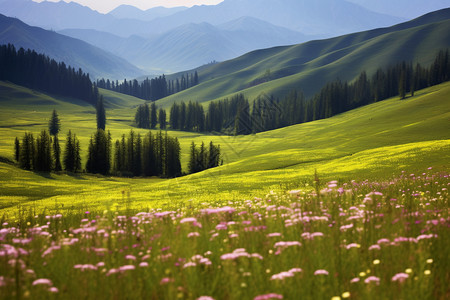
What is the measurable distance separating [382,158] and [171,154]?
7721 centimetres

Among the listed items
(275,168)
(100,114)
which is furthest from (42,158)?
(100,114)

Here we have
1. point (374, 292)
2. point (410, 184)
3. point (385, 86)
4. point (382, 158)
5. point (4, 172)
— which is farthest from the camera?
point (385, 86)

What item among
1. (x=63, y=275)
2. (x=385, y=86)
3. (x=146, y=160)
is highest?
(x=385, y=86)

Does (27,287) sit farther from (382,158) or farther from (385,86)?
(385,86)

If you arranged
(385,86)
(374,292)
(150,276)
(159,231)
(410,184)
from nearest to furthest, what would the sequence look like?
1. (374,292)
2. (150,276)
3. (159,231)
4. (410,184)
5. (385,86)

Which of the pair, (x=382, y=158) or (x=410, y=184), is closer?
(x=410, y=184)

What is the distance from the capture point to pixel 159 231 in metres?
6.50

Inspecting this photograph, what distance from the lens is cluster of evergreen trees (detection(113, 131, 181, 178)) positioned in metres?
109

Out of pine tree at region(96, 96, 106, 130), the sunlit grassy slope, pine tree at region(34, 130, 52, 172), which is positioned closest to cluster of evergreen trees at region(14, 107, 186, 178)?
pine tree at region(34, 130, 52, 172)

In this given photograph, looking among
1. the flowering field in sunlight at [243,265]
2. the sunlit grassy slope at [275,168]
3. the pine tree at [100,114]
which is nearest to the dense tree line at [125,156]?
the sunlit grassy slope at [275,168]

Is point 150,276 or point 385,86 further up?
point 385,86

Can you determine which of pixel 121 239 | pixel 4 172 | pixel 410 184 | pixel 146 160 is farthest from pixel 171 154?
pixel 121 239

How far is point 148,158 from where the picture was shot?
111875 millimetres

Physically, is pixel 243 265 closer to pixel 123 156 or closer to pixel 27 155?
pixel 27 155
